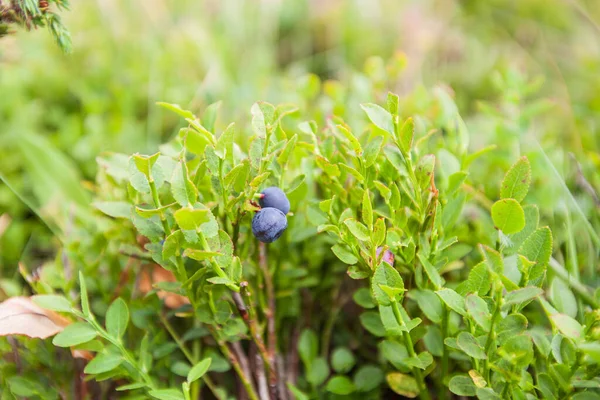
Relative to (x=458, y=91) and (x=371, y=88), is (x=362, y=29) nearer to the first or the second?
(x=458, y=91)

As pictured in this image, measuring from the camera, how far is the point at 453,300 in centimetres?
56

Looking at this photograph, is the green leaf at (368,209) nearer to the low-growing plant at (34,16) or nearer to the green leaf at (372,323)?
the green leaf at (372,323)

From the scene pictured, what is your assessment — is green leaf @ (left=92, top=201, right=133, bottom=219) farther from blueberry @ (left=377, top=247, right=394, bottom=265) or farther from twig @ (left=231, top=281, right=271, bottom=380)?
blueberry @ (left=377, top=247, right=394, bottom=265)

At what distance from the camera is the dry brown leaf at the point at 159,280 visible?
0.84 metres

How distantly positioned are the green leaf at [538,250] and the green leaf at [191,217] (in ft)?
1.13

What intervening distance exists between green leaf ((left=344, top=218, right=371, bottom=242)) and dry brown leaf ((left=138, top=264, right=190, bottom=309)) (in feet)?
1.22

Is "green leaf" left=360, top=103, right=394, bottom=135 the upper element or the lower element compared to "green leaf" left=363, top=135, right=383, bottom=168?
upper

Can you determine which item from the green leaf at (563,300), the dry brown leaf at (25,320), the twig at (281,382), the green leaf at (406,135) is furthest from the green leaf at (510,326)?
the dry brown leaf at (25,320)

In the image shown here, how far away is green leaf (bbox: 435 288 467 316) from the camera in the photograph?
551 mm

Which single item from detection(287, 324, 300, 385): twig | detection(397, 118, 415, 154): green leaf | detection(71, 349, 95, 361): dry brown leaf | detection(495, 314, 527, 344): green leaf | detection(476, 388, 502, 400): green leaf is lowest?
detection(287, 324, 300, 385): twig

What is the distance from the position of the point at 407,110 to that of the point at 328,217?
2.11ft

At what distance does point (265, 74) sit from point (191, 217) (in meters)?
1.08

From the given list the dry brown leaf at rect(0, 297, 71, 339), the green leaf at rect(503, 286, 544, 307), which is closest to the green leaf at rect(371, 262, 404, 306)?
the green leaf at rect(503, 286, 544, 307)

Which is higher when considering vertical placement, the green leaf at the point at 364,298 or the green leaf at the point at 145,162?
the green leaf at the point at 145,162
